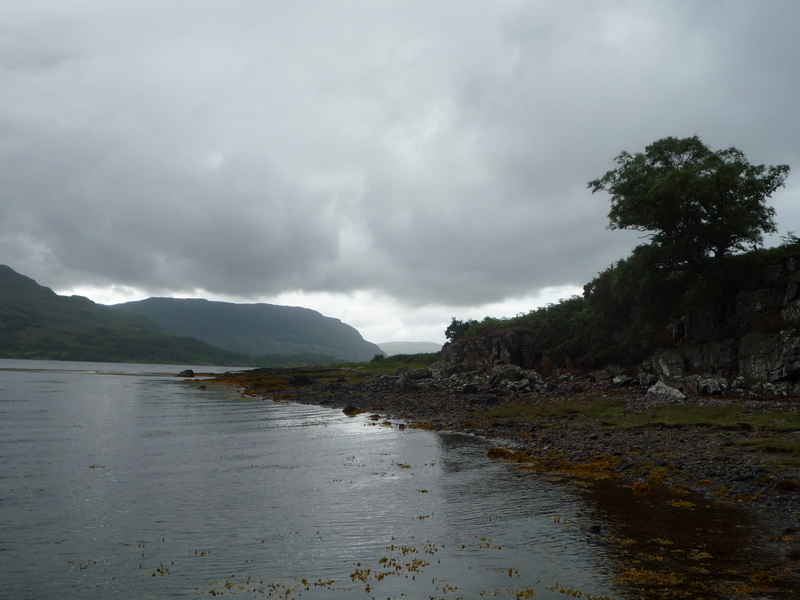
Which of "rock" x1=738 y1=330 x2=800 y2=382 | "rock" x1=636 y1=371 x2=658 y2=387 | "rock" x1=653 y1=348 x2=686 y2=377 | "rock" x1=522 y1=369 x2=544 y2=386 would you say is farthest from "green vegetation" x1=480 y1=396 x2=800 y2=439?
"rock" x1=653 y1=348 x2=686 y2=377

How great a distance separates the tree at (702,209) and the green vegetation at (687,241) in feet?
0.25

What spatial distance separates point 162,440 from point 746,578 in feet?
103

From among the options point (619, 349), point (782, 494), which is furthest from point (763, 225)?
point (782, 494)

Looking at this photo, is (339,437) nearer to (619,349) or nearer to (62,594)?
(62,594)

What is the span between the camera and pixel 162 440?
3328 cm

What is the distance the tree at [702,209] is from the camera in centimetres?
4047

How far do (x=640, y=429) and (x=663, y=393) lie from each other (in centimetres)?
905

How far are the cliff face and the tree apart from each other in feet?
12.6

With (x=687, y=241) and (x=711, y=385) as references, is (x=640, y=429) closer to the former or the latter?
(x=711, y=385)

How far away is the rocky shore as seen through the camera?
18.7 metres

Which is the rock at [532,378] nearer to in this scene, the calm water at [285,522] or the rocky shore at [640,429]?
the rocky shore at [640,429]

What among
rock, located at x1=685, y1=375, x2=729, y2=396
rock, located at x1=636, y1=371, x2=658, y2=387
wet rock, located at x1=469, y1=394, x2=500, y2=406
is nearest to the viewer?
rock, located at x1=685, y1=375, x2=729, y2=396

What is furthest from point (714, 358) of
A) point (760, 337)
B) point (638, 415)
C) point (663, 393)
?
point (638, 415)

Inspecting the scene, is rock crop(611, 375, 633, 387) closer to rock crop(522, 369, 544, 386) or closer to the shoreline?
the shoreline
